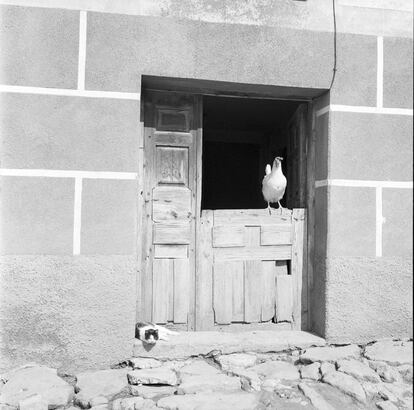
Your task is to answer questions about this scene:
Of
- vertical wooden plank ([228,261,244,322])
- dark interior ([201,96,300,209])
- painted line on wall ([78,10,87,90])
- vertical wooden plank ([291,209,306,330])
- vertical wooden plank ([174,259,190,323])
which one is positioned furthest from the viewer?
dark interior ([201,96,300,209])

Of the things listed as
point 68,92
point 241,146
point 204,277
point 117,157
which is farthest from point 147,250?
point 241,146

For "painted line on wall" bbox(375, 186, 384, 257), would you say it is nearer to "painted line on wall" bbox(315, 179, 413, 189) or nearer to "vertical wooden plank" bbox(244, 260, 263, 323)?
"painted line on wall" bbox(315, 179, 413, 189)

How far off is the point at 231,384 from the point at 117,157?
208 cm

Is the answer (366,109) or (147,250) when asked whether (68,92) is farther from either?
(366,109)

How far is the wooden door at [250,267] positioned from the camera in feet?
15.1

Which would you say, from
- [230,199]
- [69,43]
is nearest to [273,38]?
[69,43]

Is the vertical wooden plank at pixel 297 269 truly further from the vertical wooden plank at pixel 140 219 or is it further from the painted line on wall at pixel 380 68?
the vertical wooden plank at pixel 140 219

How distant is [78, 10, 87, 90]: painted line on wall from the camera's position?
407 cm

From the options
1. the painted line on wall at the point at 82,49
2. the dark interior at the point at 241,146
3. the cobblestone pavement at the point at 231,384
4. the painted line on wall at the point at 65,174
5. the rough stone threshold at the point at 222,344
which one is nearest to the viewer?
the cobblestone pavement at the point at 231,384

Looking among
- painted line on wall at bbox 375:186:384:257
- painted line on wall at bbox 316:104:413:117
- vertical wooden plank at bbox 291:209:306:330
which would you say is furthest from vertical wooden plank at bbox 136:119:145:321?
painted line on wall at bbox 375:186:384:257

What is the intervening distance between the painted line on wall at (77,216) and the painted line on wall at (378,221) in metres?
2.70

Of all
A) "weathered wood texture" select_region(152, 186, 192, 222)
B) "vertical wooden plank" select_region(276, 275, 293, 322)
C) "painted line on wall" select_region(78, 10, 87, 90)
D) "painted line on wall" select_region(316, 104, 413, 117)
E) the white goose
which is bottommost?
"vertical wooden plank" select_region(276, 275, 293, 322)

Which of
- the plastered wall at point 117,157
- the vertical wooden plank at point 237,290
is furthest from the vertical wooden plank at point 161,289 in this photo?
the vertical wooden plank at point 237,290

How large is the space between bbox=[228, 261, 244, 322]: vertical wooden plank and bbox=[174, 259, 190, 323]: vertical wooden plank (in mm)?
460
